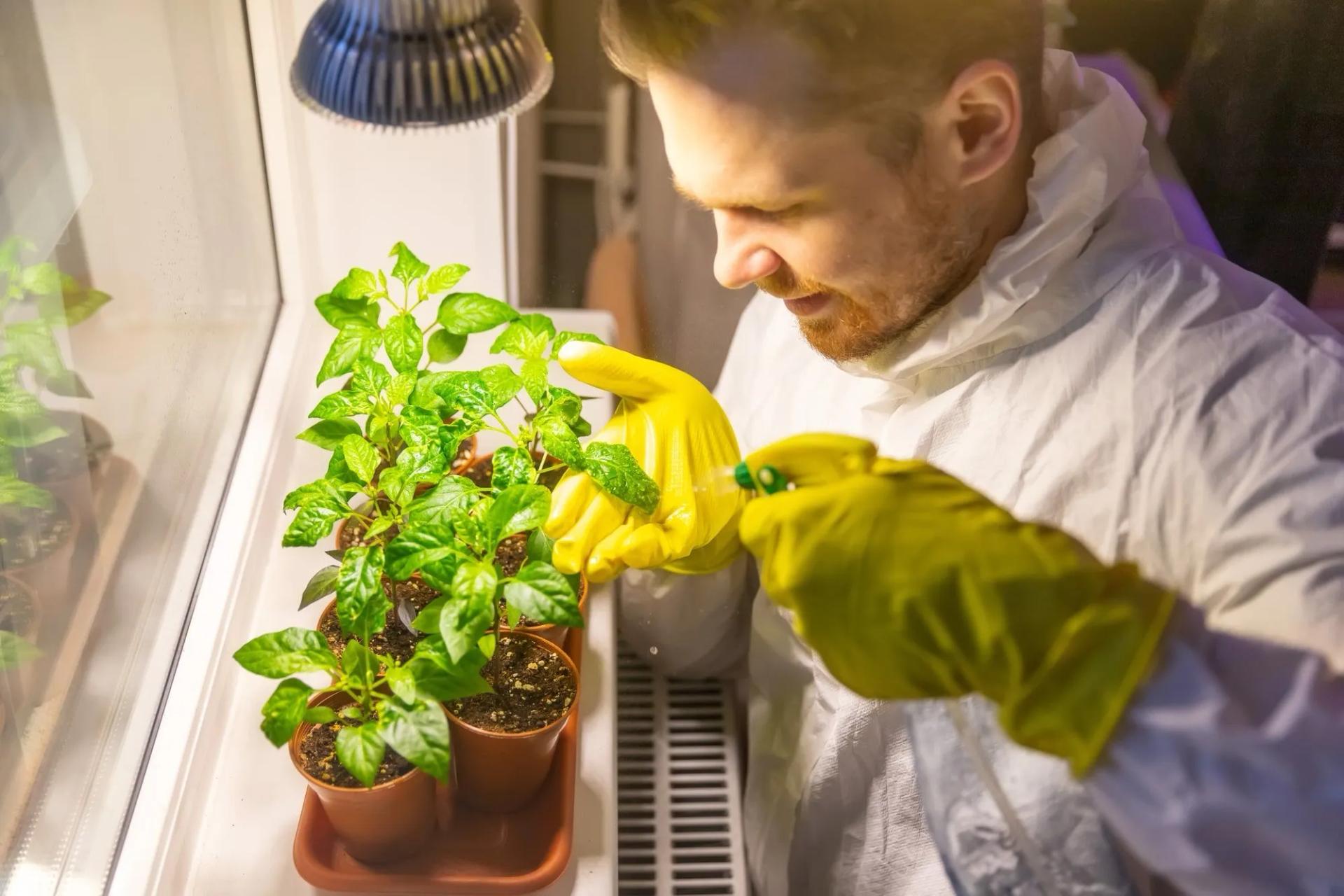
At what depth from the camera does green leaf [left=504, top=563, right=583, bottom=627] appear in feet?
2.71

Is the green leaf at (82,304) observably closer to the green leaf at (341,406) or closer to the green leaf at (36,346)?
the green leaf at (36,346)

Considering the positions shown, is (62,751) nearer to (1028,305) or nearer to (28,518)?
(28,518)

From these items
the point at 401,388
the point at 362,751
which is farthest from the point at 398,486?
the point at 362,751

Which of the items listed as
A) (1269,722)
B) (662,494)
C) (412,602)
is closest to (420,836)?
(412,602)

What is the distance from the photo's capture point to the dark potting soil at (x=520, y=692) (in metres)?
0.92

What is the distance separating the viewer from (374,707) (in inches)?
33.2

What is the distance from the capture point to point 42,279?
830mm

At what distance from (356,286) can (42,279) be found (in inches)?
11.2

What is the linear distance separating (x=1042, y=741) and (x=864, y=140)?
434 millimetres

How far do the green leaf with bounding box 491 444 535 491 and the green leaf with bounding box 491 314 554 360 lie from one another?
0.35ft

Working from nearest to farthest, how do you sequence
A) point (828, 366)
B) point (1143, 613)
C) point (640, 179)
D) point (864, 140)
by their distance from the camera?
point (1143, 613) < point (864, 140) < point (828, 366) < point (640, 179)

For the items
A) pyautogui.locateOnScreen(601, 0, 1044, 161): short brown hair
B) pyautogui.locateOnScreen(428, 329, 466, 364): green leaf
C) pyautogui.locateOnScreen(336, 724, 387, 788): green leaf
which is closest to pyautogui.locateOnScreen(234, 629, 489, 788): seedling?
pyautogui.locateOnScreen(336, 724, 387, 788): green leaf

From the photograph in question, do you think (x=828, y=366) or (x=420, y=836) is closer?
(x=420, y=836)

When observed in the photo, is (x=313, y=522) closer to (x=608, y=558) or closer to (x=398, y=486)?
(x=398, y=486)
